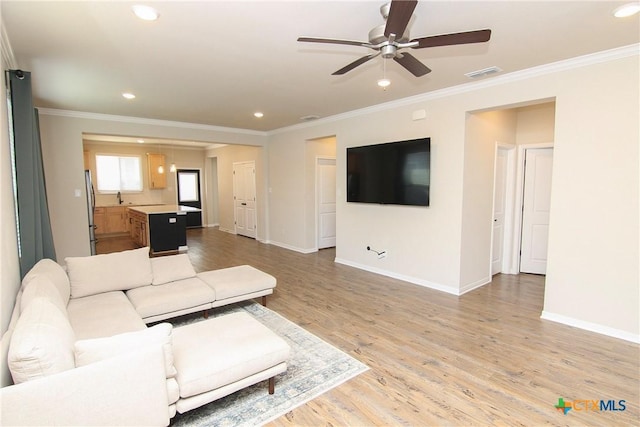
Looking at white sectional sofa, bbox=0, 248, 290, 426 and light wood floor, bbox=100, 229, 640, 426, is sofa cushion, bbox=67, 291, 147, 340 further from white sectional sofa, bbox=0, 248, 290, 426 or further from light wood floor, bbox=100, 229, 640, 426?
light wood floor, bbox=100, 229, 640, 426

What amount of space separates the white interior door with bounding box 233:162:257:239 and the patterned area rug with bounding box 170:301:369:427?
5.81 meters

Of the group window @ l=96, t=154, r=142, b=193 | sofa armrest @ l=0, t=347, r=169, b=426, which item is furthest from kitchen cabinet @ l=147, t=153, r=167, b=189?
sofa armrest @ l=0, t=347, r=169, b=426

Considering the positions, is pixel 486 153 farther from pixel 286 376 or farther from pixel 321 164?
pixel 286 376

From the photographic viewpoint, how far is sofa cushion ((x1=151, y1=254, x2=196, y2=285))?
11.7 ft

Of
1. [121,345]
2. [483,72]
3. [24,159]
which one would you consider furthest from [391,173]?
[24,159]

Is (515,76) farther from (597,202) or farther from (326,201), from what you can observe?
(326,201)

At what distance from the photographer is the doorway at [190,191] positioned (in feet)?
34.5

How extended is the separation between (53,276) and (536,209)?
20.4ft

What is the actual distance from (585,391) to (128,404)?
3002mm

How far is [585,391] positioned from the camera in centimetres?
235

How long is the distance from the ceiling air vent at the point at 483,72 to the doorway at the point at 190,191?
30.2 ft

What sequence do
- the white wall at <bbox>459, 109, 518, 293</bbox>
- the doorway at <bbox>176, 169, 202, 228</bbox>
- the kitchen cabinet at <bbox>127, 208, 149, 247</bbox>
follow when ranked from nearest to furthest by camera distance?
the white wall at <bbox>459, 109, 518, 293</bbox>, the kitchen cabinet at <bbox>127, 208, 149, 247</bbox>, the doorway at <bbox>176, 169, 202, 228</bbox>

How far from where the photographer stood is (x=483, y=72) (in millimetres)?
3543

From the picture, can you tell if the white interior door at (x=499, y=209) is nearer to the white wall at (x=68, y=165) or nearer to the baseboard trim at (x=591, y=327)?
the baseboard trim at (x=591, y=327)
